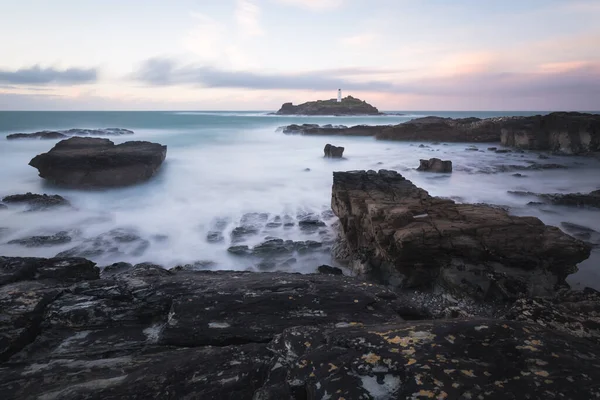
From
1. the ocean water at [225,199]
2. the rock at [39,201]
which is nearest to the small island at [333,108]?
the ocean water at [225,199]

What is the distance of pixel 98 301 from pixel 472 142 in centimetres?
3503

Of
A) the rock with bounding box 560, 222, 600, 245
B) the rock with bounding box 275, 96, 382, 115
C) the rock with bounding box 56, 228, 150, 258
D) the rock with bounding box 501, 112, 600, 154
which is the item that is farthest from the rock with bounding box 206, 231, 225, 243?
the rock with bounding box 275, 96, 382, 115

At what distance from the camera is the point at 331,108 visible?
120062 millimetres

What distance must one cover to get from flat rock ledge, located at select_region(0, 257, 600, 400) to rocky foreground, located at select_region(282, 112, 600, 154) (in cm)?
2606

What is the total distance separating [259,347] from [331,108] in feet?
402

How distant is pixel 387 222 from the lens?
632 cm

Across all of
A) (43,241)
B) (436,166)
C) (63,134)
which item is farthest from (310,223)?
(63,134)

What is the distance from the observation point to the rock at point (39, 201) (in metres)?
11.0

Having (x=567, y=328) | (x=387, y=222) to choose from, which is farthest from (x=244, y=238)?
(x=567, y=328)

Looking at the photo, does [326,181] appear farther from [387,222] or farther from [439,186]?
[387,222]

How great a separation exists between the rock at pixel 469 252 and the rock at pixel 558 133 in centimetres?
2203

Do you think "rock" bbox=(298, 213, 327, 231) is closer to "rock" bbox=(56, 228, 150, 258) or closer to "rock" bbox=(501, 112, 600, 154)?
"rock" bbox=(56, 228, 150, 258)

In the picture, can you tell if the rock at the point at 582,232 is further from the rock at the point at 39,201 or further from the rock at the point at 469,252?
the rock at the point at 39,201

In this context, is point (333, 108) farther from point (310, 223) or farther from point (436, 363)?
point (436, 363)
